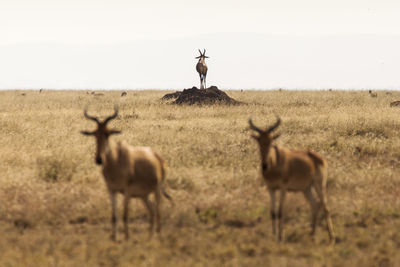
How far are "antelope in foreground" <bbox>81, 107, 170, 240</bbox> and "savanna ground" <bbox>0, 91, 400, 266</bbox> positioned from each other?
2.78 feet

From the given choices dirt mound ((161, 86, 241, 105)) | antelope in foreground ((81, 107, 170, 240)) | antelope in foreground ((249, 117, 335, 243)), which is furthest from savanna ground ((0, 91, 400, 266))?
dirt mound ((161, 86, 241, 105))

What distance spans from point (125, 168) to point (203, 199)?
382 cm

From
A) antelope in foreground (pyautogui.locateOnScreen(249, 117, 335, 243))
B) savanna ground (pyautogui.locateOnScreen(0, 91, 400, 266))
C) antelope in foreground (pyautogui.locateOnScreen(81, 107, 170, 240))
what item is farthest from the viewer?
antelope in foreground (pyautogui.locateOnScreen(249, 117, 335, 243))

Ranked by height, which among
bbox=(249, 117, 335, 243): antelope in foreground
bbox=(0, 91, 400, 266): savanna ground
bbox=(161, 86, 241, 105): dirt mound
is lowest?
bbox=(0, 91, 400, 266): savanna ground

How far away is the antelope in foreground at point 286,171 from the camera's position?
897 centimetres

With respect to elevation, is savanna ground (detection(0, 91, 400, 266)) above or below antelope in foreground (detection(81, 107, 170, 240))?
below

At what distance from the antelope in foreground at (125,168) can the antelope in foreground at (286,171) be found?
1805 mm

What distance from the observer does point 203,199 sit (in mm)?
12445

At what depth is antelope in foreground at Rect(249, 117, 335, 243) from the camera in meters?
8.97

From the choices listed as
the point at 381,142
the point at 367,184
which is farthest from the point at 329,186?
the point at 381,142

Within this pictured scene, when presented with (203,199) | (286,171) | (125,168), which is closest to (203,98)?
(203,199)

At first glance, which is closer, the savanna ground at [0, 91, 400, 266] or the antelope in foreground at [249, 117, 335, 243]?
the savanna ground at [0, 91, 400, 266]

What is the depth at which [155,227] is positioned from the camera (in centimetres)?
1075

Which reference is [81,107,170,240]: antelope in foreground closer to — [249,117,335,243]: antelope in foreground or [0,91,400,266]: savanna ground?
[0,91,400,266]: savanna ground
